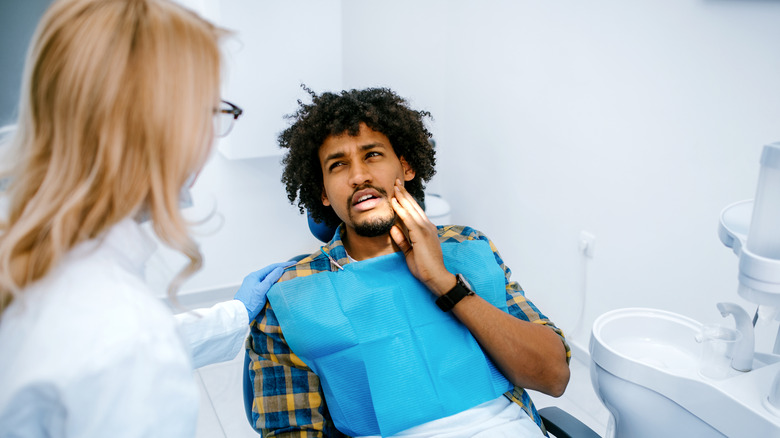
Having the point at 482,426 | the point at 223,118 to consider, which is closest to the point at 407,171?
the point at 482,426

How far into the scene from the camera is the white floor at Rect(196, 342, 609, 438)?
2.18 m

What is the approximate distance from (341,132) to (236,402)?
1360 mm

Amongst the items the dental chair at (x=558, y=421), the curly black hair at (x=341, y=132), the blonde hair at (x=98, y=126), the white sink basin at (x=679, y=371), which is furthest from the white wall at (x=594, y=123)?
the blonde hair at (x=98, y=126)

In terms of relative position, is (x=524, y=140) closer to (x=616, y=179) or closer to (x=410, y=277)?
(x=616, y=179)

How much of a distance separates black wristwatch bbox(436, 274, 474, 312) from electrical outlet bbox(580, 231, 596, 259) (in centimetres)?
111

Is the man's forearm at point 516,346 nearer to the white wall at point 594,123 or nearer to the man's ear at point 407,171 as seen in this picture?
the man's ear at point 407,171

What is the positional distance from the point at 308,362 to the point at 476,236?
0.62 m

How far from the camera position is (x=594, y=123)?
7.04 ft

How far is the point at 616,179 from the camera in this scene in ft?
6.93

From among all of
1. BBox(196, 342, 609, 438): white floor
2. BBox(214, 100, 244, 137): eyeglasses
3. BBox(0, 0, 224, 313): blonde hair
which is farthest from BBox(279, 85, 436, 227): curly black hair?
BBox(196, 342, 609, 438): white floor

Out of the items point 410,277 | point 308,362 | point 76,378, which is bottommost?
point 308,362

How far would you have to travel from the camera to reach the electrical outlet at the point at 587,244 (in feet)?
7.42

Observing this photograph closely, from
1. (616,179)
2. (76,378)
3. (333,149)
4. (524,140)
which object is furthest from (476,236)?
(76,378)

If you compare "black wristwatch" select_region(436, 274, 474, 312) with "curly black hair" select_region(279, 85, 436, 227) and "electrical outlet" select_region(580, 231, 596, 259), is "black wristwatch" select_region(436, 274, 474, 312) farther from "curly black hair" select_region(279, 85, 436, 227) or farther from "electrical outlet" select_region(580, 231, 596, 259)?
"electrical outlet" select_region(580, 231, 596, 259)
